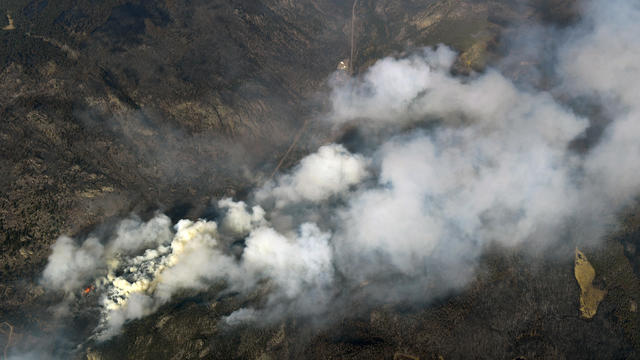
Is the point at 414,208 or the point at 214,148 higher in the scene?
the point at 214,148

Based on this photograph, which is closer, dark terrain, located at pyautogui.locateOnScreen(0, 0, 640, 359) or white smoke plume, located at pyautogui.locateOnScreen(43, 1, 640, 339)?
dark terrain, located at pyautogui.locateOnScreen(0, 0, 640, 359)

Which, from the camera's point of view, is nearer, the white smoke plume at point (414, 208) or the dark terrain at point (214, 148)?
the dark terrain at point (214, 148)

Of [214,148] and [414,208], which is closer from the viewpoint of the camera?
[414,208]
